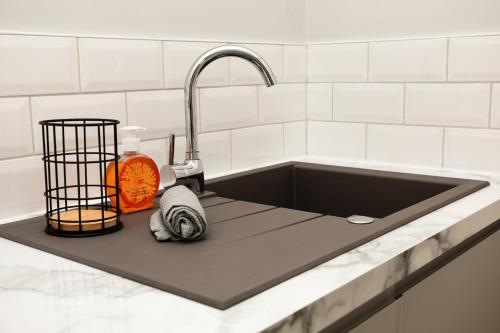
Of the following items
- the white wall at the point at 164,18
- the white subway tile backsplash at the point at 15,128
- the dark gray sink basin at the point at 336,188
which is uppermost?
the white wall at the point at 164,18

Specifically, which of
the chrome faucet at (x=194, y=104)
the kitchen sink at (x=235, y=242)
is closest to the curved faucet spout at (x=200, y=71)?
the chrome faucet at (x=194, y=104)

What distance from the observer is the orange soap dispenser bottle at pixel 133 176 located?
3.53 feet

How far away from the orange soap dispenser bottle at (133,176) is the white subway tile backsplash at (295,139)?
0.69m

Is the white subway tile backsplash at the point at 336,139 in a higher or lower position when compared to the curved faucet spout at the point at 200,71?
lower

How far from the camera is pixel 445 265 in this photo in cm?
106

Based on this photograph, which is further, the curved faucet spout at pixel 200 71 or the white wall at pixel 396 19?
the white wall at pixel 396 19

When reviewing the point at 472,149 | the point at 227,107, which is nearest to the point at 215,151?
the point at 227,107

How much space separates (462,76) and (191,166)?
0.74 metres

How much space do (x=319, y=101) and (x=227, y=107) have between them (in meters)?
0.37

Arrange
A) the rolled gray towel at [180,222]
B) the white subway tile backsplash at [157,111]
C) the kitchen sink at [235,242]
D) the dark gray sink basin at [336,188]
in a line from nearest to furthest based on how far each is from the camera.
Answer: the kitchen sink at [235,242] → the rolled gray towel at [180,222] → the white subway tile backsplash at [157,111] → the dark gray sink basin at [336,188]

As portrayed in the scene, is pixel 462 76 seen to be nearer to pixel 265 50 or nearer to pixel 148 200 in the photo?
pixel 265 50

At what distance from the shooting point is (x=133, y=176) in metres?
1.09

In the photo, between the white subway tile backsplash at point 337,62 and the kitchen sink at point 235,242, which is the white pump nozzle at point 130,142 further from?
the white subway tile backsplash at point 337,62

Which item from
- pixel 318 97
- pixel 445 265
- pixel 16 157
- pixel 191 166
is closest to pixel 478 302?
pixel 445 265
